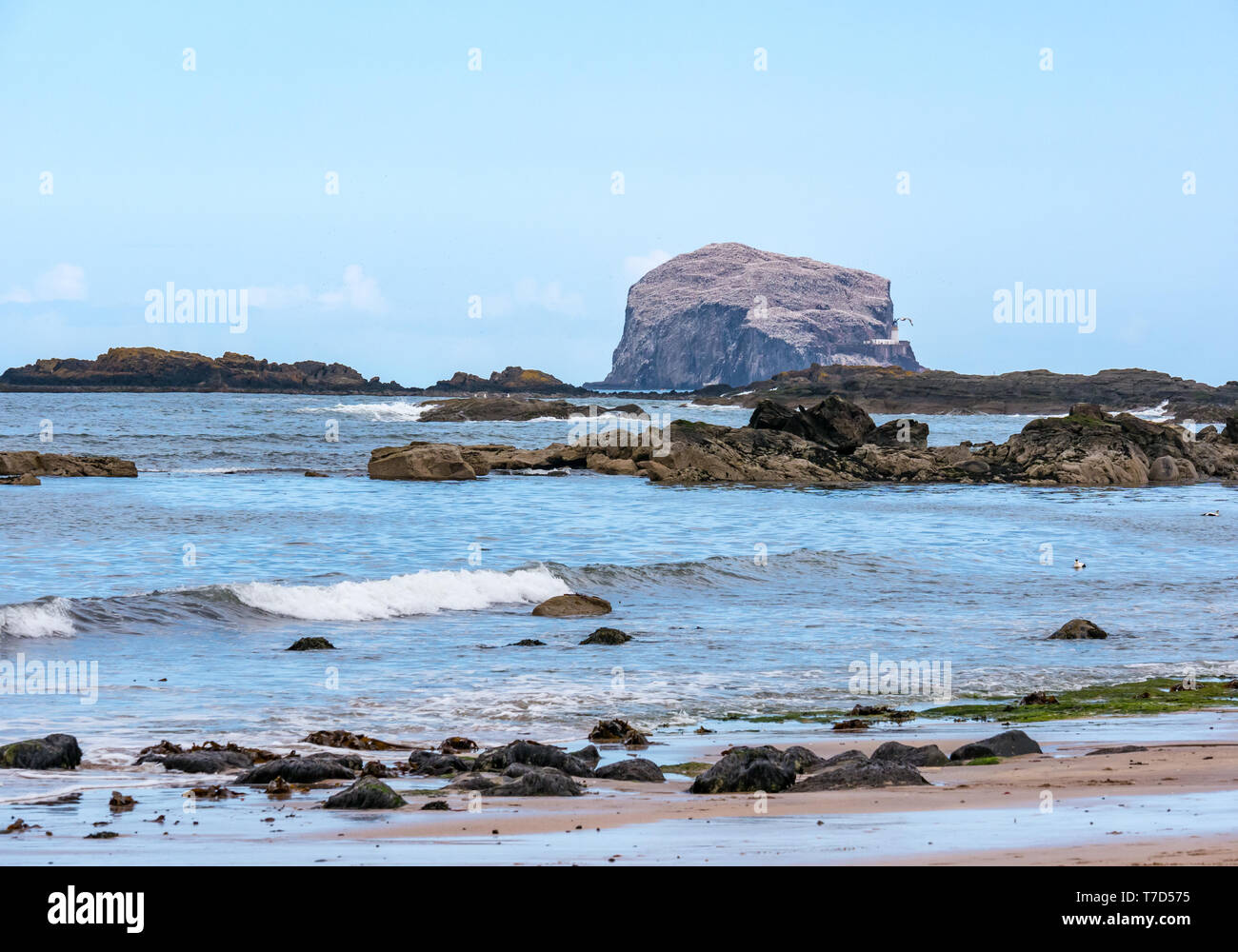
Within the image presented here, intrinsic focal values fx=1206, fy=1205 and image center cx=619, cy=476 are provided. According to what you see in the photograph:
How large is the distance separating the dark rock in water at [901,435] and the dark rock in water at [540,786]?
1747 inches

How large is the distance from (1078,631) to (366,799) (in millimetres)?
11739

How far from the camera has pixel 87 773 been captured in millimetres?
8602

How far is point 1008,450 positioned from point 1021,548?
25031 millimetres

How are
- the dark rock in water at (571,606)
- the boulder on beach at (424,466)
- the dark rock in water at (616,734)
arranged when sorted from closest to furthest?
the dark rock in water at (616,734) < the dark rock in water at (571,606) < the boulder on beach at (424,466)

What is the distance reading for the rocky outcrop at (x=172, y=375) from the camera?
16450 centimetres

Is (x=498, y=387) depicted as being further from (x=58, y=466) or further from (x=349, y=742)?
(x=349, y=742)

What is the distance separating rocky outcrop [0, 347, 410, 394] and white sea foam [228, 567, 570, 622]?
147575mm

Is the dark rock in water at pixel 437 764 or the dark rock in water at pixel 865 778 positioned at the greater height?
the dark rock in water at pixel 865 778

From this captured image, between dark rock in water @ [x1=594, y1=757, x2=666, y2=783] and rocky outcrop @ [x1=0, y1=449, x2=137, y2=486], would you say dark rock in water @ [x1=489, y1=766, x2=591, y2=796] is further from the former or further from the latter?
rocky outcrop @ [x1=0, y1=449, x2=137, y2=486]

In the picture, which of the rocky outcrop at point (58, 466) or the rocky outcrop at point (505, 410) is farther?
the rocky outcrop at point (505, 410)

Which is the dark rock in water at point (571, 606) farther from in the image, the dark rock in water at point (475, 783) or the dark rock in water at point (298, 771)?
the dark rock in water at point (475, 783)

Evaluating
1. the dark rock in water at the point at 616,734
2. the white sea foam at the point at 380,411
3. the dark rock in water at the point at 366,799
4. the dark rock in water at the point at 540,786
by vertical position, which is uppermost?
the white sea foam at the point at 380,411

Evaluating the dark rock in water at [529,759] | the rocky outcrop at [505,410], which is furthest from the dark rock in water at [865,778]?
the rocky outcrop at [505,410]
